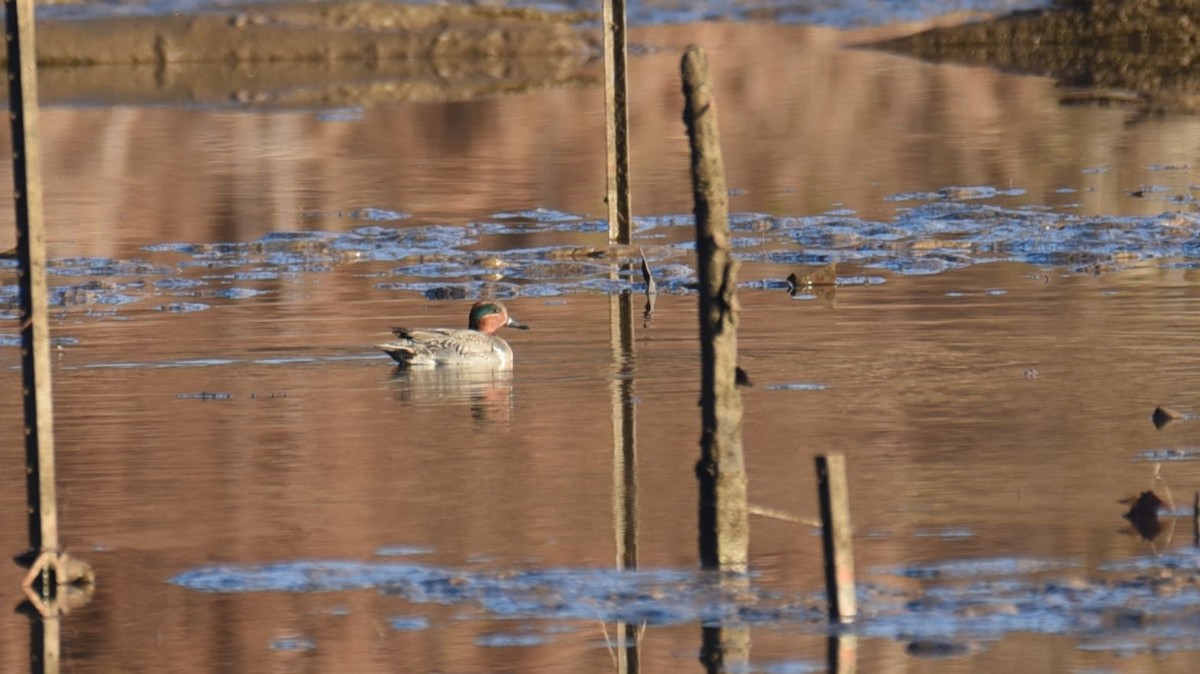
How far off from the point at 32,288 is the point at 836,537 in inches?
134

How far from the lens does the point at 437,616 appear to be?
9.62 meters

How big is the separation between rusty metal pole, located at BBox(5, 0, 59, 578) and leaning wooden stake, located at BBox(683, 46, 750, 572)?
2.55 meters

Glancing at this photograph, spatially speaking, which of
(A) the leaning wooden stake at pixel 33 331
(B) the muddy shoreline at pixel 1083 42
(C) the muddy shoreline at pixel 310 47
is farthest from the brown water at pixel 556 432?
(C) the muddy shoreline at pixel 310 47

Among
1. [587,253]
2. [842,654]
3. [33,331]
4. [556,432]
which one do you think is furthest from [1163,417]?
[587,253]

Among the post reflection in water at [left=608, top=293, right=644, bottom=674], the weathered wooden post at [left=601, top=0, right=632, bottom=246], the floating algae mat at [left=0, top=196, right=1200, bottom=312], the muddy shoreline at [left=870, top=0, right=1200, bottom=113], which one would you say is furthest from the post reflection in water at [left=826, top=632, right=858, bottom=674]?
the muddy shoreline at [left=870, top=0, right=1200, bottom=113]

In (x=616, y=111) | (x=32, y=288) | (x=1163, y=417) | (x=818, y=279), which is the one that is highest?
(x=616, y=111)

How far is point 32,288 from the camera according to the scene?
1020cm

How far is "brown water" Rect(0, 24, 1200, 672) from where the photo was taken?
958 centimetres

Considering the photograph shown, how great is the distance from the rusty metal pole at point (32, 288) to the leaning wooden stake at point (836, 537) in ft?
10.3

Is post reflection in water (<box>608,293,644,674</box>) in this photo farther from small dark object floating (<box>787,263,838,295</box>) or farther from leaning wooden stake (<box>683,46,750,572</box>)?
small dark object floating (<box>787,263,838,295</box>)

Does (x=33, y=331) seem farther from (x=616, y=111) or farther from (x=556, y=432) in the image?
(x=616, y=111)

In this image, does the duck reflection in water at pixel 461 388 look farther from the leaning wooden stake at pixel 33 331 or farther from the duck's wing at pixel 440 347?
the leaning wooden stake at pixel 33 331

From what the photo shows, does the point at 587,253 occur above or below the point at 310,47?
below

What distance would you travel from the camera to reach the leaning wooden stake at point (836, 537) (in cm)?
881
